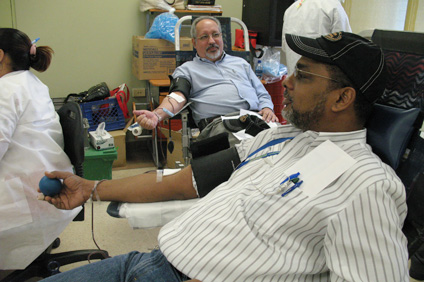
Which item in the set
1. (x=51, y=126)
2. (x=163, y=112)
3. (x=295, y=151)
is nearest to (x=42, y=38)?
(x=163, y=112)

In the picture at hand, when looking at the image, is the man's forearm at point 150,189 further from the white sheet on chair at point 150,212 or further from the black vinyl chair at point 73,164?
the black vinyl chair at point 73,164

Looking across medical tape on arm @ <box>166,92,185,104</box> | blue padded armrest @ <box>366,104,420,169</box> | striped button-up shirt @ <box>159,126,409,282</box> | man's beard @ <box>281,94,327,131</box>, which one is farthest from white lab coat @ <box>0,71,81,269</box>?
blue padded armrest @ <box>366,104,420,169</box>

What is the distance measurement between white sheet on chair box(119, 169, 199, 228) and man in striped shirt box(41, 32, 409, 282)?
0.12 ft

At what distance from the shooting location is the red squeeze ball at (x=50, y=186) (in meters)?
1.27

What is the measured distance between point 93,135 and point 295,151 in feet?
6.77

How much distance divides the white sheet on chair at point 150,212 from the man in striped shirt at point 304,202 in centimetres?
4

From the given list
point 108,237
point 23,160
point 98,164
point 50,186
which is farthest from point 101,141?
point 50,186

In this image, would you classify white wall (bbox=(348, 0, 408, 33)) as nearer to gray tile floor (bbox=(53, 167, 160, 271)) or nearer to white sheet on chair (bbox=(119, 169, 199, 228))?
gray tile floor (bbox=(53, 167, 160, 271))

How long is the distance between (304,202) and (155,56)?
9.47 ft

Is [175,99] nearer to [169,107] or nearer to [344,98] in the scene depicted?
[169,107]

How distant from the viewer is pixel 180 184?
4.45ft

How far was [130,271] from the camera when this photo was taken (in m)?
1.17

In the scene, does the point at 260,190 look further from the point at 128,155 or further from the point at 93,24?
the point at 93,24

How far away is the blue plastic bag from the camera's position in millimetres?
3522
